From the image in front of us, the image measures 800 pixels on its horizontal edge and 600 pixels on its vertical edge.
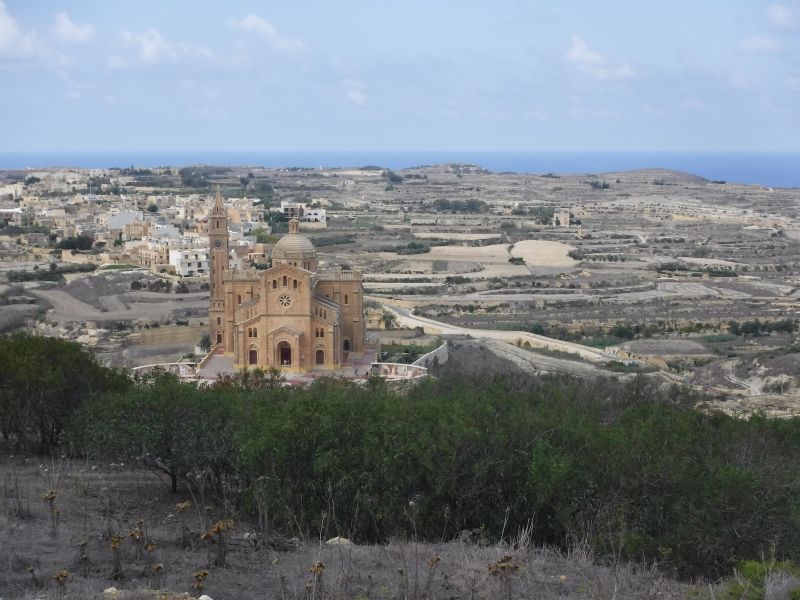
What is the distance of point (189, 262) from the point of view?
72625 mm

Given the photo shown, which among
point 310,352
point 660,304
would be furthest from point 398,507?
point 660,304

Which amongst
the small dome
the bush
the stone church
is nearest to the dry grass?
the bush

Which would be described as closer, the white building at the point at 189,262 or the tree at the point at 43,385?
the tree at the point at 43,385

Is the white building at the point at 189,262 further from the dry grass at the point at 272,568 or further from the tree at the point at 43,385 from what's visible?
the dry grass at the point at 272,568

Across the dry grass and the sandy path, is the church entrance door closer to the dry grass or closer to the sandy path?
the dry grass

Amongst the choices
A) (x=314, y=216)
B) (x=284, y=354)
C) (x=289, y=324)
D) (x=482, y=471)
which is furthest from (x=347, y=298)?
(x=314, y=216)

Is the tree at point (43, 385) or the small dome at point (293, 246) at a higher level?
the small dome at point (293, 246)

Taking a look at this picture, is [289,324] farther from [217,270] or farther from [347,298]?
[217,270]

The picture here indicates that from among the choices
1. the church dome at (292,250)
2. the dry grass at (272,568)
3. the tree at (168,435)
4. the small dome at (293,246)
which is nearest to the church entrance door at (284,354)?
the church dome at (292,250)

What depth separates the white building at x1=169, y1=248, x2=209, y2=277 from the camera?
237ft

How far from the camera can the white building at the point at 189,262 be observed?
72.4 meters

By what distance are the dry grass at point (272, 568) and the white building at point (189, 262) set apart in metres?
56.6

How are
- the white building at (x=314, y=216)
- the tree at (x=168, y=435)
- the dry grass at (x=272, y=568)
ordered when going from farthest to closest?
the white building at (x=314, y=216)
the tree at (x=168, y=435)
the dry grass at (x=272, y=568)

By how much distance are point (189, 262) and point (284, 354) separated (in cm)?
3863
